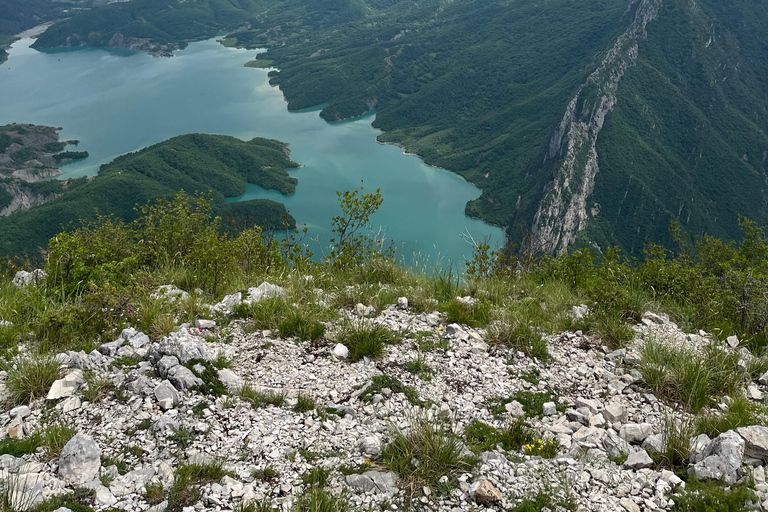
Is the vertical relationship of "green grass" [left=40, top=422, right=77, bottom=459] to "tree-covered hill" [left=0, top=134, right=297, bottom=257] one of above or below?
above

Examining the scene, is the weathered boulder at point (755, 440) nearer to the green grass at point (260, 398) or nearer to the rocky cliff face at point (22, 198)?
the green grass at point (260, 398)

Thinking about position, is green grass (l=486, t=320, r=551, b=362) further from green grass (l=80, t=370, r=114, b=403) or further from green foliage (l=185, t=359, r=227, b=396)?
green grass (l=80, t=370, r=114, b=403)

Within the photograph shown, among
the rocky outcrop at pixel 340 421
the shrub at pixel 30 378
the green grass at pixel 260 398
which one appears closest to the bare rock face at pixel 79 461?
the rocky outcrop at pixel 340 421

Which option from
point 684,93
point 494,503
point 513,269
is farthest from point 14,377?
point 684,93

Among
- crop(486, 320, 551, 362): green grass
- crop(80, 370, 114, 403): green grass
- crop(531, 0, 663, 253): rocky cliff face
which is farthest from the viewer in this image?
crop(531, 0, 663, 253): rocky cliff face

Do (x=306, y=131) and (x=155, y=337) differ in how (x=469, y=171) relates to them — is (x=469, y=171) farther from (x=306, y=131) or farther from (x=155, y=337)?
(x=155, y=337)

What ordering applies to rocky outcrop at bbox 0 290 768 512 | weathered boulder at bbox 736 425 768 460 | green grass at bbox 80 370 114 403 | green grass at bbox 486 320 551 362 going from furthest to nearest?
green grass at bbox 486 320 551 362, green grass at bbox 80 370 114 403, weathered boulder at bbox 736 425 768 460, rocky outcrop at bbox 0 290 768 512

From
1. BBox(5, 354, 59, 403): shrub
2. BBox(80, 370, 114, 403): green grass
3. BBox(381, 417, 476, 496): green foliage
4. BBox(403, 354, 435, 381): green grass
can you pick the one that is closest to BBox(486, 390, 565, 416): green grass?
BBox(403, 354, 435, 381): green grass

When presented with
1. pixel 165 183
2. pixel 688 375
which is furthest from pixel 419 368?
pixel 165 183
